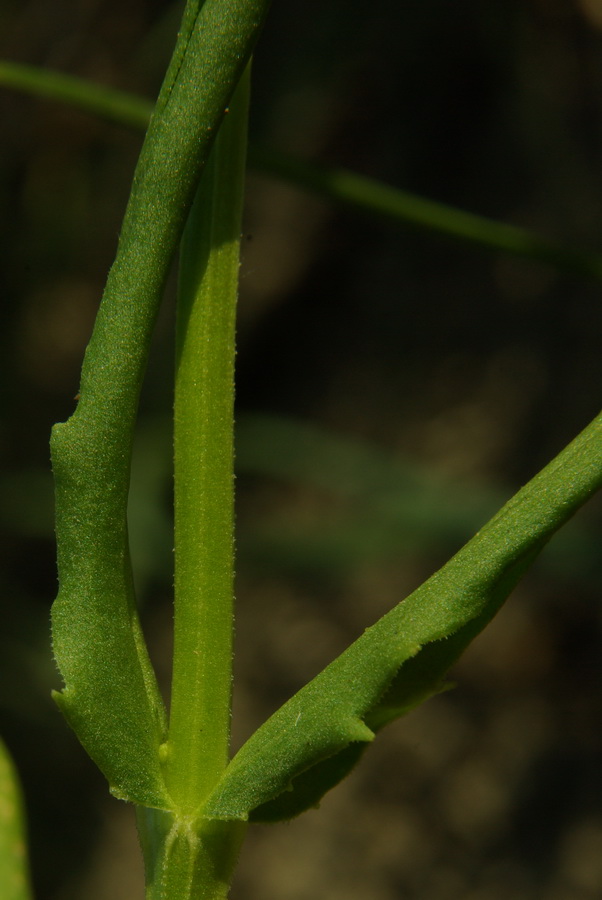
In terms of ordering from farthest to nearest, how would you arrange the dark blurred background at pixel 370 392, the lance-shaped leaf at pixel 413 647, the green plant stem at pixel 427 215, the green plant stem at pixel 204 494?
the dark blurred background at pixel 370 392, the green plant stem at pixel 427 215, the green plant stem at pixel 204 494, the lance-shaped leaf at pixel 413 647

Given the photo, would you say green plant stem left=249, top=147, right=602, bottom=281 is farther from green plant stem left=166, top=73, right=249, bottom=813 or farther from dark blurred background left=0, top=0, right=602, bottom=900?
dark blurred background left=0, top=0, right=602, bottom=900

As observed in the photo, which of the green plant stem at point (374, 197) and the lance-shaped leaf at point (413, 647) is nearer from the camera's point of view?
the lance-shaped leaf at point (413, 647)

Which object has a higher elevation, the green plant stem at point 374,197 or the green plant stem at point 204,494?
the green plant stem at point 374,197

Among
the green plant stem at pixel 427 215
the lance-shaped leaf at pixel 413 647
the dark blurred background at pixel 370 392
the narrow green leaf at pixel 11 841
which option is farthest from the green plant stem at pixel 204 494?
the dark blurred background at pixel 370 392

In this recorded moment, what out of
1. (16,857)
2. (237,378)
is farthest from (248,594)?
(16,857)

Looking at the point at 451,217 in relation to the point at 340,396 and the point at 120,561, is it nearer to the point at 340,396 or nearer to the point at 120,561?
the point at 120,561

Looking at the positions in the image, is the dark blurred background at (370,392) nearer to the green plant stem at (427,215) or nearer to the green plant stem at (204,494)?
the green plant stem at (427,215)
